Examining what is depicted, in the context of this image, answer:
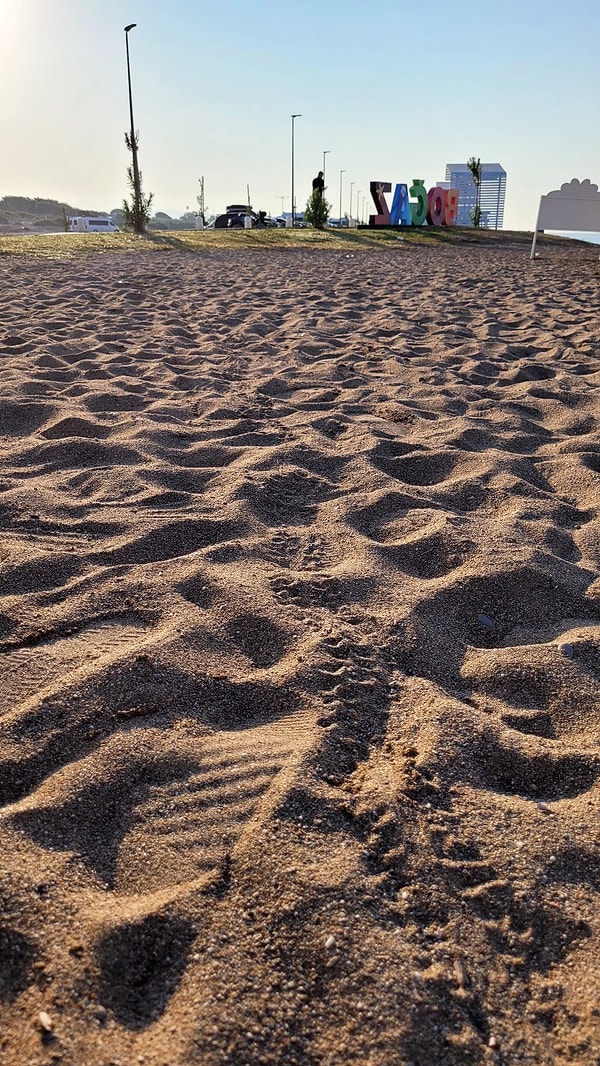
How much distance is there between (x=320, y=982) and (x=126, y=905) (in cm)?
34

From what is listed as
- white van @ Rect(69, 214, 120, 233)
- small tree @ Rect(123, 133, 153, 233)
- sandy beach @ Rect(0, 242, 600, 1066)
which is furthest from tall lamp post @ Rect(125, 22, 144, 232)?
sandy beach @ Rect(0, 242, 600, 1066)

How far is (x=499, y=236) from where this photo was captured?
23.3 meters

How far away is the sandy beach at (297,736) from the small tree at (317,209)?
910 inches

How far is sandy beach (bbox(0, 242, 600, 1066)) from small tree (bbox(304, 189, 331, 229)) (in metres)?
23.1

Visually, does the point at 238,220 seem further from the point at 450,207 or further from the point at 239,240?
the point at 239,240

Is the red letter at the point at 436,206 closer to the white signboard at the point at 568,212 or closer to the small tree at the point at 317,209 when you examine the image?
the small tree at the point at 317,209

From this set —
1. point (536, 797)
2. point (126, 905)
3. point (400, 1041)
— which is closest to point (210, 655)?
point (126, 905)

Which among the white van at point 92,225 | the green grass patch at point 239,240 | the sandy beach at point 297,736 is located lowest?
the sandy beach at point 297,736

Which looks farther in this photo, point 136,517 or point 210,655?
point 136,517

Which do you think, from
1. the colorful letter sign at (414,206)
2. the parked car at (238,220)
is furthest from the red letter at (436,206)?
the parked car at (238,220)

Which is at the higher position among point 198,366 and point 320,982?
point 198,366

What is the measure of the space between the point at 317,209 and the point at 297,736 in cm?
2561

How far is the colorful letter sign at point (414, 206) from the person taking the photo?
24141 millimetres

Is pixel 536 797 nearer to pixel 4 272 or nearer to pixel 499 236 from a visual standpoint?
pixel 4 272
